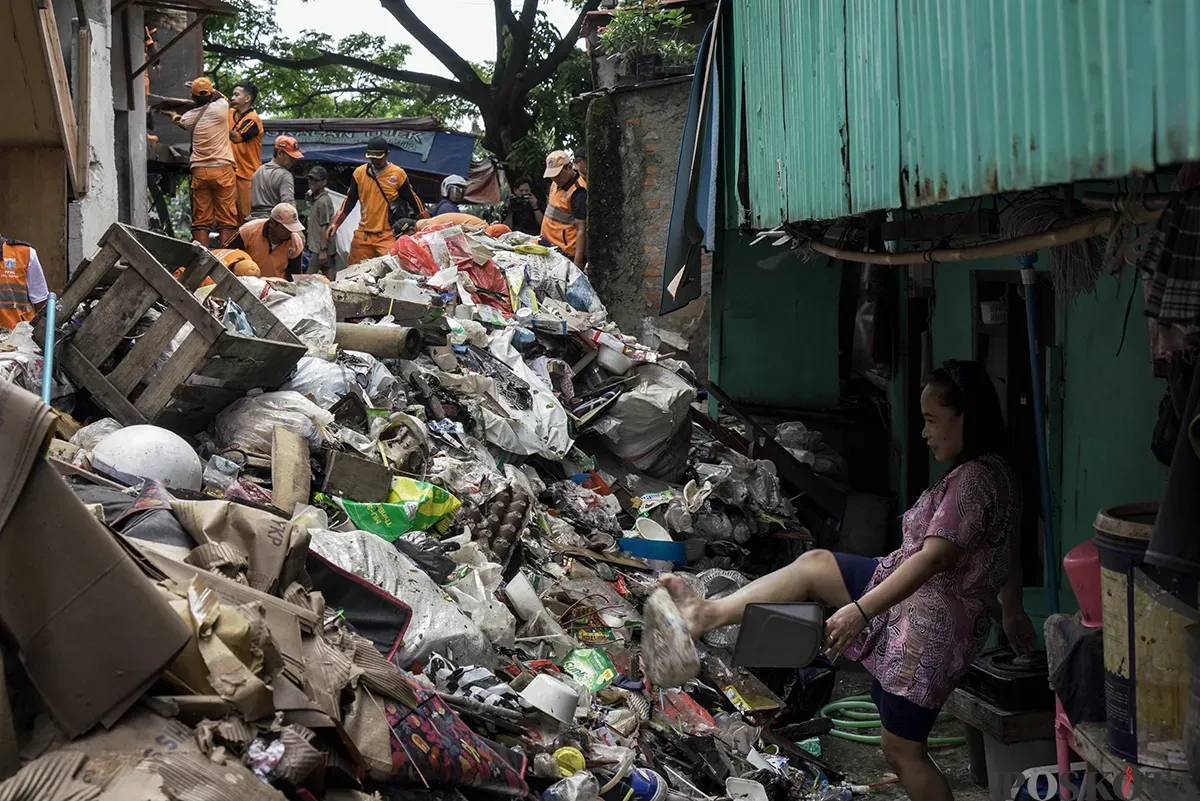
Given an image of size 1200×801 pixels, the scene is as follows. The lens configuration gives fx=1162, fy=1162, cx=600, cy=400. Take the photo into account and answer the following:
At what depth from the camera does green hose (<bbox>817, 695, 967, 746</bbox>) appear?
6008 millimetres

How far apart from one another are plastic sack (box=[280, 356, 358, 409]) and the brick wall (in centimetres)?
570

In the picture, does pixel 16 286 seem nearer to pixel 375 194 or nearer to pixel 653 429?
pixel 653 429

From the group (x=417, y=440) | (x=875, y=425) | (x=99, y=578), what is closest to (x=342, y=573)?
(x=99, y=578)

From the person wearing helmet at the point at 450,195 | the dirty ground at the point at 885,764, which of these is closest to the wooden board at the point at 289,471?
the dirty ground at the point at 885,764

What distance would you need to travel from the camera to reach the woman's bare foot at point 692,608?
3.83 meters

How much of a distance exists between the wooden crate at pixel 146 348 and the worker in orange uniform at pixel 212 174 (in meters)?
7.12

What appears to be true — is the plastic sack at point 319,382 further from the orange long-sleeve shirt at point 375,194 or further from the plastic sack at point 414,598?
the orange long-sleeve shirt at point 375,194

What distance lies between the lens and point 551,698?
4570 millimetres

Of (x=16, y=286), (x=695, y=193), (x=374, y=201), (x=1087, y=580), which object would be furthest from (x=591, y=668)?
(x=374, y=201)

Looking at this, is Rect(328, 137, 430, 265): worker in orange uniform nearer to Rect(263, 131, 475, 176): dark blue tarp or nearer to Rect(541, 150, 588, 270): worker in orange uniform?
Rect(541, 150, 588, 270): worker in orange uniform

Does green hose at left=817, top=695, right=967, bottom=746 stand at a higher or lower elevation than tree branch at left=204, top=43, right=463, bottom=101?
lower

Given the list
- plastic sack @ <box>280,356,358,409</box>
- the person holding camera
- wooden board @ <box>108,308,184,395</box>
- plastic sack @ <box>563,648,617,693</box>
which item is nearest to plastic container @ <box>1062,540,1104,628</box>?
plastic sack @ <box>563,648,617,693</box>

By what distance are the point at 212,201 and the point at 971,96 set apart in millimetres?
11615

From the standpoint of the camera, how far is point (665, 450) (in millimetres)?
8797
